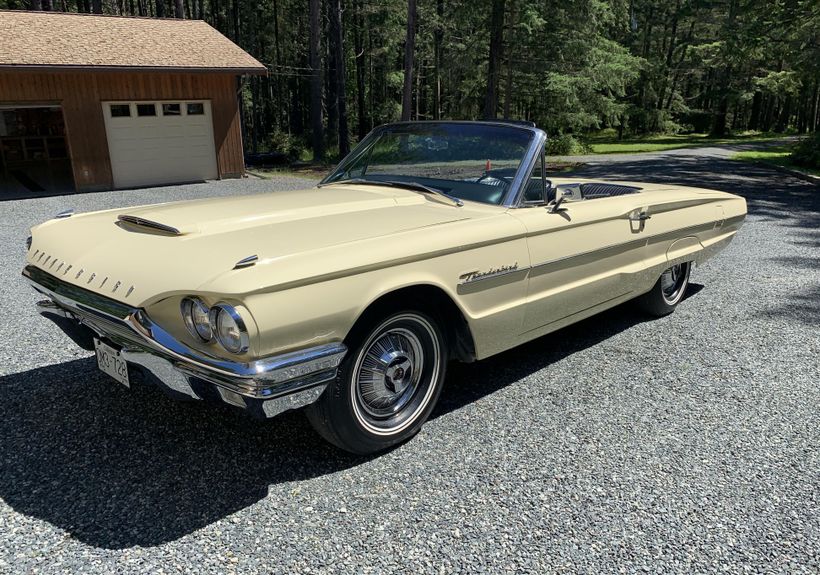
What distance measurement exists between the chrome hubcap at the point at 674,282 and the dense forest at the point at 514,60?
14205 mm

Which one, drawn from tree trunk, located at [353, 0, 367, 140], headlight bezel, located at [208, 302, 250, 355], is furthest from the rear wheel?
tree trunk, located at [353, 0, 367, 140]

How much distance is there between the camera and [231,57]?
54.2 ft

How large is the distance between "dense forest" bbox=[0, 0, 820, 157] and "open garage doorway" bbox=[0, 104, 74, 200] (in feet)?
21.1

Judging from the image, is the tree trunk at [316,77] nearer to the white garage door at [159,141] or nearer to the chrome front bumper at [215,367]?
the white garage door at [159,141]

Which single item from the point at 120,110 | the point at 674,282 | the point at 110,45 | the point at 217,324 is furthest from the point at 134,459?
the point at 110,45

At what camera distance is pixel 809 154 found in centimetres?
1844

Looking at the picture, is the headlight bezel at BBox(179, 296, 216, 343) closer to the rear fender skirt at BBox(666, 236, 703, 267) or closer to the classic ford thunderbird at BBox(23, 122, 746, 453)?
the classic ford thunderbird at BBox(23, 122, 746, 453)

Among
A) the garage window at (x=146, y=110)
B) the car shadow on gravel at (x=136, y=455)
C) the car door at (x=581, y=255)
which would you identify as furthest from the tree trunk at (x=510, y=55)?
the car shadow on gravel at (x=136, y=455)

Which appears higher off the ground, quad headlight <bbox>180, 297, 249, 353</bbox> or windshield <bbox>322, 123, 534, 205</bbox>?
windshield <bbox>322, 123, 534, 205</bbox>

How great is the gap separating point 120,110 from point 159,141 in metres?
1.15

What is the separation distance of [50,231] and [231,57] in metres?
14.8

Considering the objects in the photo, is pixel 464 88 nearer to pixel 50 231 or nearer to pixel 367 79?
pixel 367 79

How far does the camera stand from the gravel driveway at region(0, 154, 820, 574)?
2375mm

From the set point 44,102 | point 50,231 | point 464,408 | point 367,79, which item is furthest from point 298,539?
point 367,79
